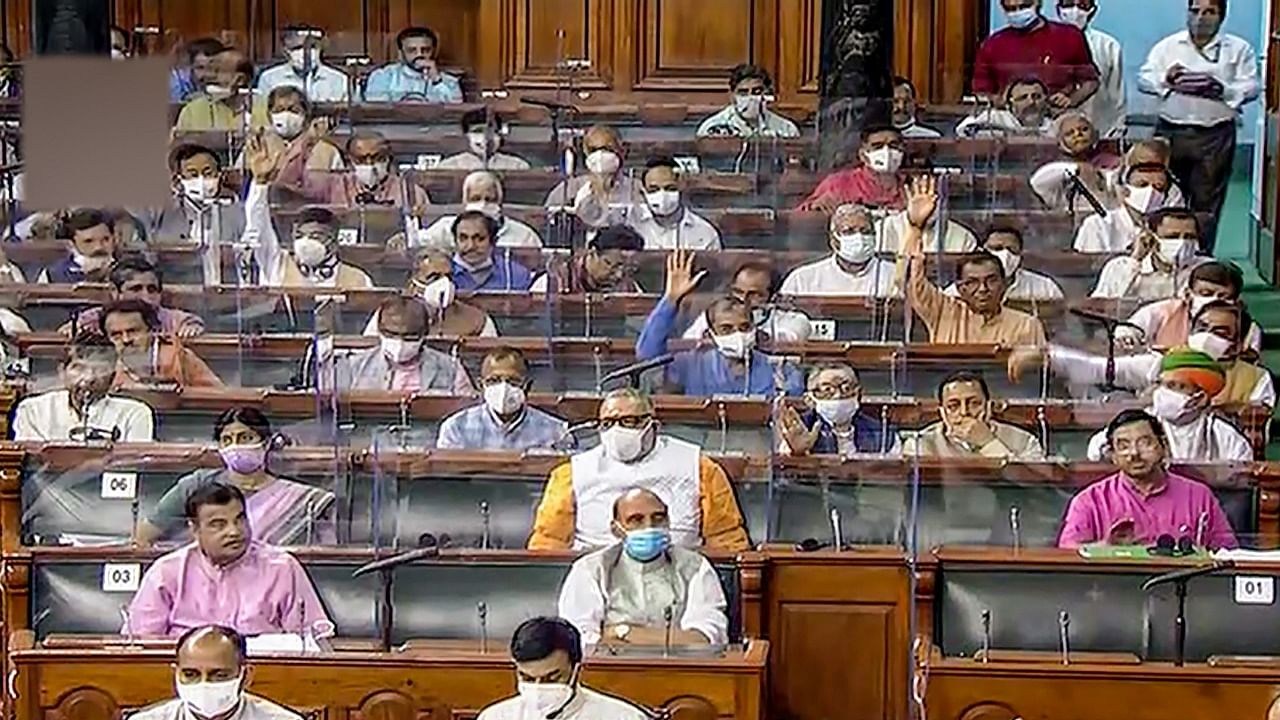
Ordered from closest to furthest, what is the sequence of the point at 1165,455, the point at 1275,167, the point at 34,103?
the point at 34,103 < the point at 1165,455 < the point at 1275,167

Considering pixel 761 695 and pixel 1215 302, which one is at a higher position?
pixel 1215 302

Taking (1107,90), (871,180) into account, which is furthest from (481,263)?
(1107,90)

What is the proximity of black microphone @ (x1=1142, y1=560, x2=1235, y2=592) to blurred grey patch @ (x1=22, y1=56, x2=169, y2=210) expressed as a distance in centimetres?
479

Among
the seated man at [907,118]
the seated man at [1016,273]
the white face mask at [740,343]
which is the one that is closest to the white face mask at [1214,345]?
the seated man at [1016,273]

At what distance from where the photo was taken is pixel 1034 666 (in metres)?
5.93

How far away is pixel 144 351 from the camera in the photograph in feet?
29.6

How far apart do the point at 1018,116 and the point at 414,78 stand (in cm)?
338

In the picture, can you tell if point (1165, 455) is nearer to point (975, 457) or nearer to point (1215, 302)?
point (975, 457)

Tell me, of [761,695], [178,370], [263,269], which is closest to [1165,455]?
[761,695]

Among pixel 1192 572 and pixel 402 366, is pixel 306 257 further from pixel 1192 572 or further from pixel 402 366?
pixel 1192 572

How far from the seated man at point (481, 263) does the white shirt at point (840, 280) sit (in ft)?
3.78

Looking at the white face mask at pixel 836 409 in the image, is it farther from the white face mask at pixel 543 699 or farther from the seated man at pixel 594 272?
the white face mask at pixel 543 699

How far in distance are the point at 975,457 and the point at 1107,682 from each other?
178cm

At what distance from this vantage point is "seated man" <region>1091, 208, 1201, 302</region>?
32.7 feet
